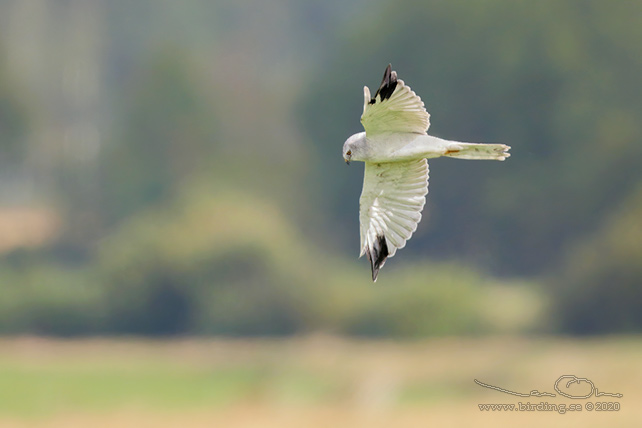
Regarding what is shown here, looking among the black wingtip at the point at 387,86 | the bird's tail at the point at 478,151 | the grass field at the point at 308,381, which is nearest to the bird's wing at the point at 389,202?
the bird's tail at the point at 478,151

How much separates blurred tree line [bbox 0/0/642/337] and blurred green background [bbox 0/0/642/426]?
0.15ft

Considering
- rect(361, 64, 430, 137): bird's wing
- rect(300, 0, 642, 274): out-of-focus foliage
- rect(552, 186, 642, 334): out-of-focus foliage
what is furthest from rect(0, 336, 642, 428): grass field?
rect(361, 64, 430, 137): bird's wing

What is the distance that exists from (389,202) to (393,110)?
0.56 m

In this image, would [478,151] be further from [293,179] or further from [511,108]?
[511,108]

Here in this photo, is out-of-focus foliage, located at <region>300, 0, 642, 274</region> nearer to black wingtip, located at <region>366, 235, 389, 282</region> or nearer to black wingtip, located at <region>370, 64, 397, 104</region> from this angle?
black wingtip, located at <region>366, 235, 389, 282</region>

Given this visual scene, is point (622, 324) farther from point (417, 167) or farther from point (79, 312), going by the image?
point (417, 167)

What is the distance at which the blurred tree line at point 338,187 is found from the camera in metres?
17.5

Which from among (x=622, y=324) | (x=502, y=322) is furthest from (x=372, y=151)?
(x=622, y=324)

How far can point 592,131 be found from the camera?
71.1 ft

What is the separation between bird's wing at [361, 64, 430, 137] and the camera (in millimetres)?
5055

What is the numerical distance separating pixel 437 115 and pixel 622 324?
5.67 meters

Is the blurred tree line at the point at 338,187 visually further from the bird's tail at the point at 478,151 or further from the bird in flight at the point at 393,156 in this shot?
the bird's tail at the point at 478,151

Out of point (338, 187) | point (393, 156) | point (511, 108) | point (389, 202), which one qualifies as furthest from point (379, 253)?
point (511, 108)

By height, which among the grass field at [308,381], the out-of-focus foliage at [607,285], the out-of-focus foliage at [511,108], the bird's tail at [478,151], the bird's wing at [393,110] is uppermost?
the out-of-focus foliage at [511,108]
